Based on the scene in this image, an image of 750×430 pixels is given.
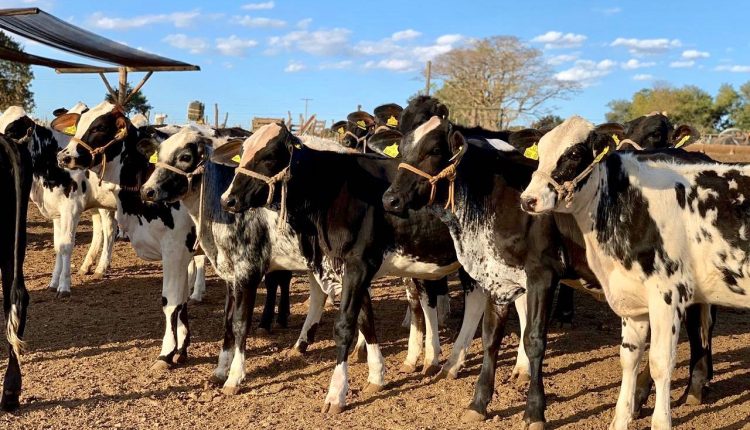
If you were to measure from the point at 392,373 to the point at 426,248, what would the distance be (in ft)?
4.41

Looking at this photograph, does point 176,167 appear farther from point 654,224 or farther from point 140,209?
point 654,224

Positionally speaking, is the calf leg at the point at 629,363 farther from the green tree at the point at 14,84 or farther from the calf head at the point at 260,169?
the green tree at the point at 14,84

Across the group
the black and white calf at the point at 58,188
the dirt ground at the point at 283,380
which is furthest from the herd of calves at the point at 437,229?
the black and white calf at the point at 58,188

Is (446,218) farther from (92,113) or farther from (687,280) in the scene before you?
(92,113)

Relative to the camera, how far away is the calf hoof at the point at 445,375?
266 inches

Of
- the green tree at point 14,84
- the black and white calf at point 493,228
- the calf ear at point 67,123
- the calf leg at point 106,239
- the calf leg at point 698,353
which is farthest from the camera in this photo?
the green tree at point 14,84

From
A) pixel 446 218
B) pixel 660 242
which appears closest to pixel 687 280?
pixel 660 242

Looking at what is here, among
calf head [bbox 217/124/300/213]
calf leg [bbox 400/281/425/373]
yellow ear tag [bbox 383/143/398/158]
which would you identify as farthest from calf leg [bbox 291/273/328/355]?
calf head [bbox 217/124/300/213]

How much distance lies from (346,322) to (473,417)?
3.91ft

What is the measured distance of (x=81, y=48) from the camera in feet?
34.8

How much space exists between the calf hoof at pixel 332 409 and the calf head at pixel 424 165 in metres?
1.56

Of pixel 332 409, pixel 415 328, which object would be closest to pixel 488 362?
pixel 332 409

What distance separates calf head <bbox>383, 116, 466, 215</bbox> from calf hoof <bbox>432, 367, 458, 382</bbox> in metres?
1.80

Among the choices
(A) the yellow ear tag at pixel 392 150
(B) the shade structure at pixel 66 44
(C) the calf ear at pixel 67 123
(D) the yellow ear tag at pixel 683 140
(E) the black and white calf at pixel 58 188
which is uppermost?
(B) the shade structure at pixel 66 44
